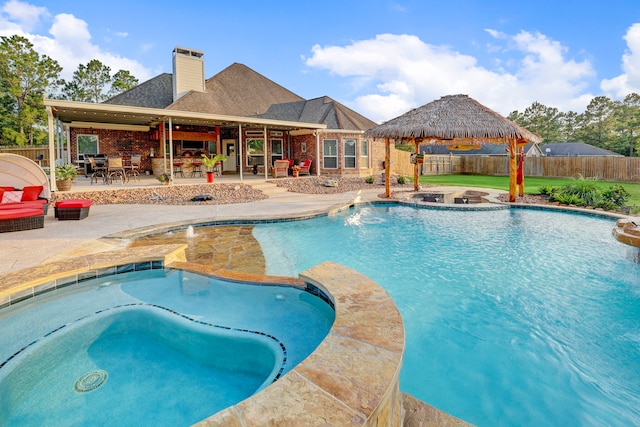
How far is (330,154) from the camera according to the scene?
66.0 feet

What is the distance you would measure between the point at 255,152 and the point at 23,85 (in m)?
23.0

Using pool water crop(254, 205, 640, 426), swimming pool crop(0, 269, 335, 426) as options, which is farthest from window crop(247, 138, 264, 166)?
swimming pool crop(0, 269, 335, 426)

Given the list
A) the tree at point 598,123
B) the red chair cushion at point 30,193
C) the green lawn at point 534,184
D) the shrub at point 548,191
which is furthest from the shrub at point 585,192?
the tree at point 598,123

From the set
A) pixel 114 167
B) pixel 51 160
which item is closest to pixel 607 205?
pixel 114 167

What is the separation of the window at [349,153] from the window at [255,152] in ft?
16.1

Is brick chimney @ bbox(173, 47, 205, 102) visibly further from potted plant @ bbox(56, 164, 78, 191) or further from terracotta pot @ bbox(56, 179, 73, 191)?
terracotta pot @ bbox(56, 179, 73, 191)

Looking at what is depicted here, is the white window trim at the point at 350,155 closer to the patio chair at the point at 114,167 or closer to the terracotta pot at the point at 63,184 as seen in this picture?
the patio chair at the point at 114,167

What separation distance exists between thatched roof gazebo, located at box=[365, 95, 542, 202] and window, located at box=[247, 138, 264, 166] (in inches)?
348

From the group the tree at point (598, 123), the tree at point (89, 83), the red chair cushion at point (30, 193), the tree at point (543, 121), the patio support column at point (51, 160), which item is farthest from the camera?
the tree at point (543, 121)

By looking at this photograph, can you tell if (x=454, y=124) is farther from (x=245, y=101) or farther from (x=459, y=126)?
(x=245, y=101)

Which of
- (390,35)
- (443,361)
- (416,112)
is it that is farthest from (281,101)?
(443,361)

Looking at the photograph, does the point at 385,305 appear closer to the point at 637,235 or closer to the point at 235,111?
the point at 637,235

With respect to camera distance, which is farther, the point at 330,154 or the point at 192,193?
the point at 330,154

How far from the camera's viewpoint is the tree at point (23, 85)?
91.0 feet
